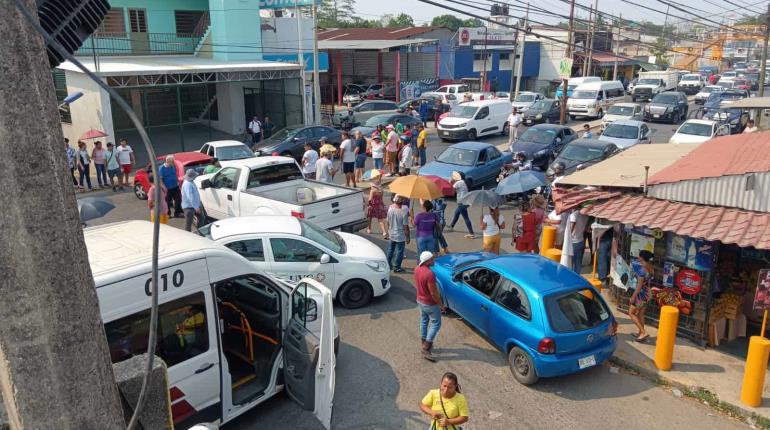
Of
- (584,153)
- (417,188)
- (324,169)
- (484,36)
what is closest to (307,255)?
(417,188)

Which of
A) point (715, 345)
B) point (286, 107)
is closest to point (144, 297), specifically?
point (715, 345)

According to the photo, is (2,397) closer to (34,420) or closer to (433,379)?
(34,420)

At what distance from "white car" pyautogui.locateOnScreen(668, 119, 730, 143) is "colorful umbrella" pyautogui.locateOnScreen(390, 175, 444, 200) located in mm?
15523

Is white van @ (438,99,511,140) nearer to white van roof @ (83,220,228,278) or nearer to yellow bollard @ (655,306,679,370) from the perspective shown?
yellow bollard @ (655,306,679,370)

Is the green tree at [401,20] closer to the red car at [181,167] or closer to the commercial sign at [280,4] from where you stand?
the commercial sign at [280,4]

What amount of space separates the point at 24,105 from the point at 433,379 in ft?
21.6

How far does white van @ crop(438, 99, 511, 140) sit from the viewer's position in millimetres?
27438

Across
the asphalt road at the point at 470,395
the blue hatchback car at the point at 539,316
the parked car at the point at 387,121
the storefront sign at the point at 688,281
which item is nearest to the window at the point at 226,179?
the asphalt road at the point at 470,395

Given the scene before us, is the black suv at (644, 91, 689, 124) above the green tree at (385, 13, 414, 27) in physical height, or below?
below

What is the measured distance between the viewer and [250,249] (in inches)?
373

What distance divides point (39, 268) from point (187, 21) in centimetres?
3066

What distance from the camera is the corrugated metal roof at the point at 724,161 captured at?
8.66m

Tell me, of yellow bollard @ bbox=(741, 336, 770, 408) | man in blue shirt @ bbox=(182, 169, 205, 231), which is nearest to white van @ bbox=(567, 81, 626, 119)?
man in blue shirt @ bbox=(182, 169, 205, 231)

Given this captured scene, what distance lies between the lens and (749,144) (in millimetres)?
10164
